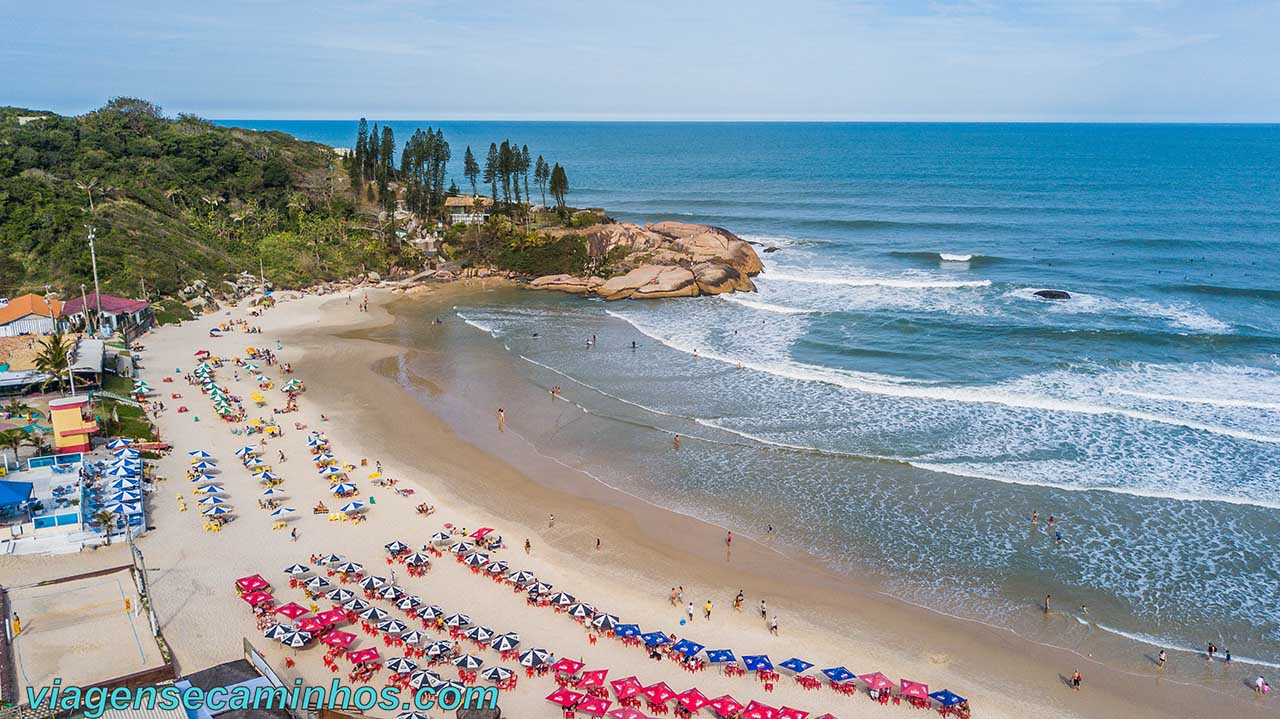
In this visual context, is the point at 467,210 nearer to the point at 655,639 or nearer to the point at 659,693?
the point at 655,639

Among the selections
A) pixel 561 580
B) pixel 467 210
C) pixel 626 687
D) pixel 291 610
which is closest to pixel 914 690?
pixel 626 687

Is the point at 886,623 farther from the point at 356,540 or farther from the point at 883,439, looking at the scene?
the point at 356,540

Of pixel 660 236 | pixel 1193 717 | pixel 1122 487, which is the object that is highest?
pixel 660 236

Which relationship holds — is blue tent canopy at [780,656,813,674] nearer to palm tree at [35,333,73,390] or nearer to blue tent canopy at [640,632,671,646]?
blue tent canopy at [640,632,671,646]


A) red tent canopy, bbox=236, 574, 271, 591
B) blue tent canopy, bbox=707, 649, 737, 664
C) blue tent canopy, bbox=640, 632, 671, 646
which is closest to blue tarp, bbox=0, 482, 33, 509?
red tent canopy, bbox=236, 574, 271, 591

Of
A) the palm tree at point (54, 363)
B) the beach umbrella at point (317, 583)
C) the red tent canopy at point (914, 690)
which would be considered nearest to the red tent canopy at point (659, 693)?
the red tent canopy at point (914, 690)

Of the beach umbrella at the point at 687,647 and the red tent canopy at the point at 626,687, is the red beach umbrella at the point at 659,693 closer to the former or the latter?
the red tent canopy at the point at 626,687

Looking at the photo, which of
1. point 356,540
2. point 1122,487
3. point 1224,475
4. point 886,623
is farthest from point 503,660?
point 1224,475
